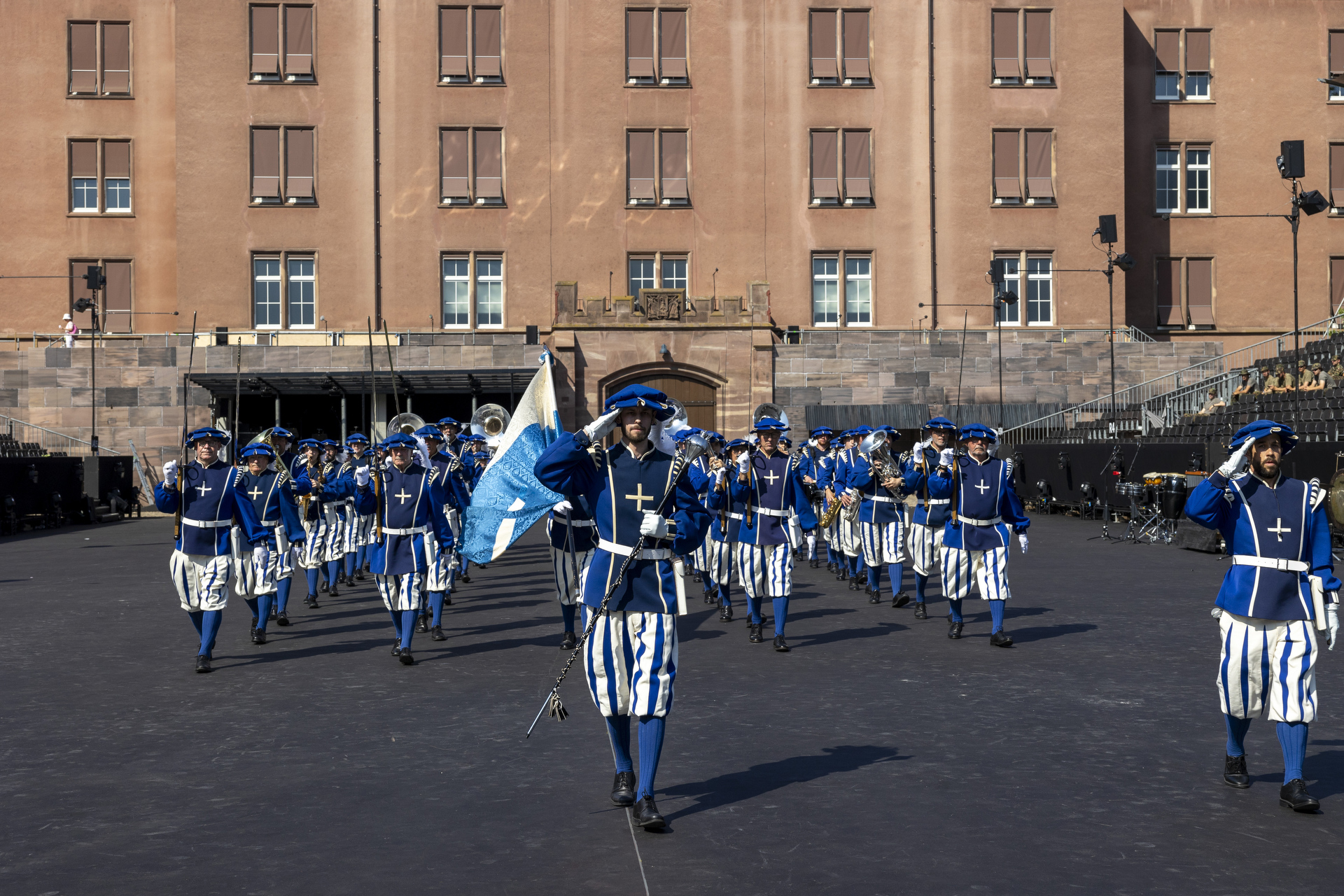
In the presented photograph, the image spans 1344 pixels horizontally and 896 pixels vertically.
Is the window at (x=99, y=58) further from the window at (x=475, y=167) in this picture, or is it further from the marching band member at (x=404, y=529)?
the marching band member at (x=404, y=529)

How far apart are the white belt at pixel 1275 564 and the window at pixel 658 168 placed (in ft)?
120

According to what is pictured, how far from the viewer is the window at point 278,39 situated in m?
42.2

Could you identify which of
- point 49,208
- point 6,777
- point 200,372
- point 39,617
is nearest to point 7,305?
point 49,208

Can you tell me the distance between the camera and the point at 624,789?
6625mm

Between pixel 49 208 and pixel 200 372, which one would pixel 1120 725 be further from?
pixel 49 208

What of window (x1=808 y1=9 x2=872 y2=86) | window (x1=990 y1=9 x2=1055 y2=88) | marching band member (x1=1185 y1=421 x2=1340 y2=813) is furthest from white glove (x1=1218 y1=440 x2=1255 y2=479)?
window (x1=990 y1=9 x2=1055 y2=88)

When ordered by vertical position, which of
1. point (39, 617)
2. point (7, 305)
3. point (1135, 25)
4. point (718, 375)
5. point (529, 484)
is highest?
point (1135, 25)

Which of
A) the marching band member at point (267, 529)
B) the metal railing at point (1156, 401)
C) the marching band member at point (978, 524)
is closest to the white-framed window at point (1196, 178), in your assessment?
the metal railing at point (1156, 401)

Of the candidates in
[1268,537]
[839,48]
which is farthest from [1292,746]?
[839,48]

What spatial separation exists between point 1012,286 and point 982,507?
106 feet

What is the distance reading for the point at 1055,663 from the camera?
10.9 m

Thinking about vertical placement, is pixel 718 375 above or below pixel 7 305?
below

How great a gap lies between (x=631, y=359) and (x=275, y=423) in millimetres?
10434

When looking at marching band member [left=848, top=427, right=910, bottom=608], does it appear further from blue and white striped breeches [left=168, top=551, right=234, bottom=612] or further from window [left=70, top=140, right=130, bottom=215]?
window [left=70, top=140, right=130, bottom=215]
